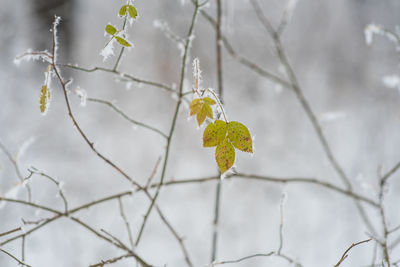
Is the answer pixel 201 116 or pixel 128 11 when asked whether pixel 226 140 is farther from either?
pixel 128 11

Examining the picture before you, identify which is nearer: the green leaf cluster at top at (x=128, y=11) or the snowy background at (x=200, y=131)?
the green leaf cluster at top at (x=128, y=11)

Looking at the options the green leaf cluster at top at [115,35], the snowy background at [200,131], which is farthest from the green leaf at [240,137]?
the snowy background at [200,131]

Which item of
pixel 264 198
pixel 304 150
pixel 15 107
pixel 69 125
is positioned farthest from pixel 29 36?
pixel 304 150

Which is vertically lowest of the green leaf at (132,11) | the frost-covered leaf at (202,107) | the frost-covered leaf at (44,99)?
the frost-covered leaf at (202,107)

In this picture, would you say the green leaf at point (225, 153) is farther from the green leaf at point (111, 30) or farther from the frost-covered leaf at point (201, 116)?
the green leaf at point (111, 30)

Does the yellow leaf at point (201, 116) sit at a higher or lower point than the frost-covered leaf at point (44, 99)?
lower

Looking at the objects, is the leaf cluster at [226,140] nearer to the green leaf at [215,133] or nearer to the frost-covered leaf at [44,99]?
the green leaf at [215,133]

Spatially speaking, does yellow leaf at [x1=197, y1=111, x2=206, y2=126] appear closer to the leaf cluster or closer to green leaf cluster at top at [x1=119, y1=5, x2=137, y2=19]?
the leaf cluster
